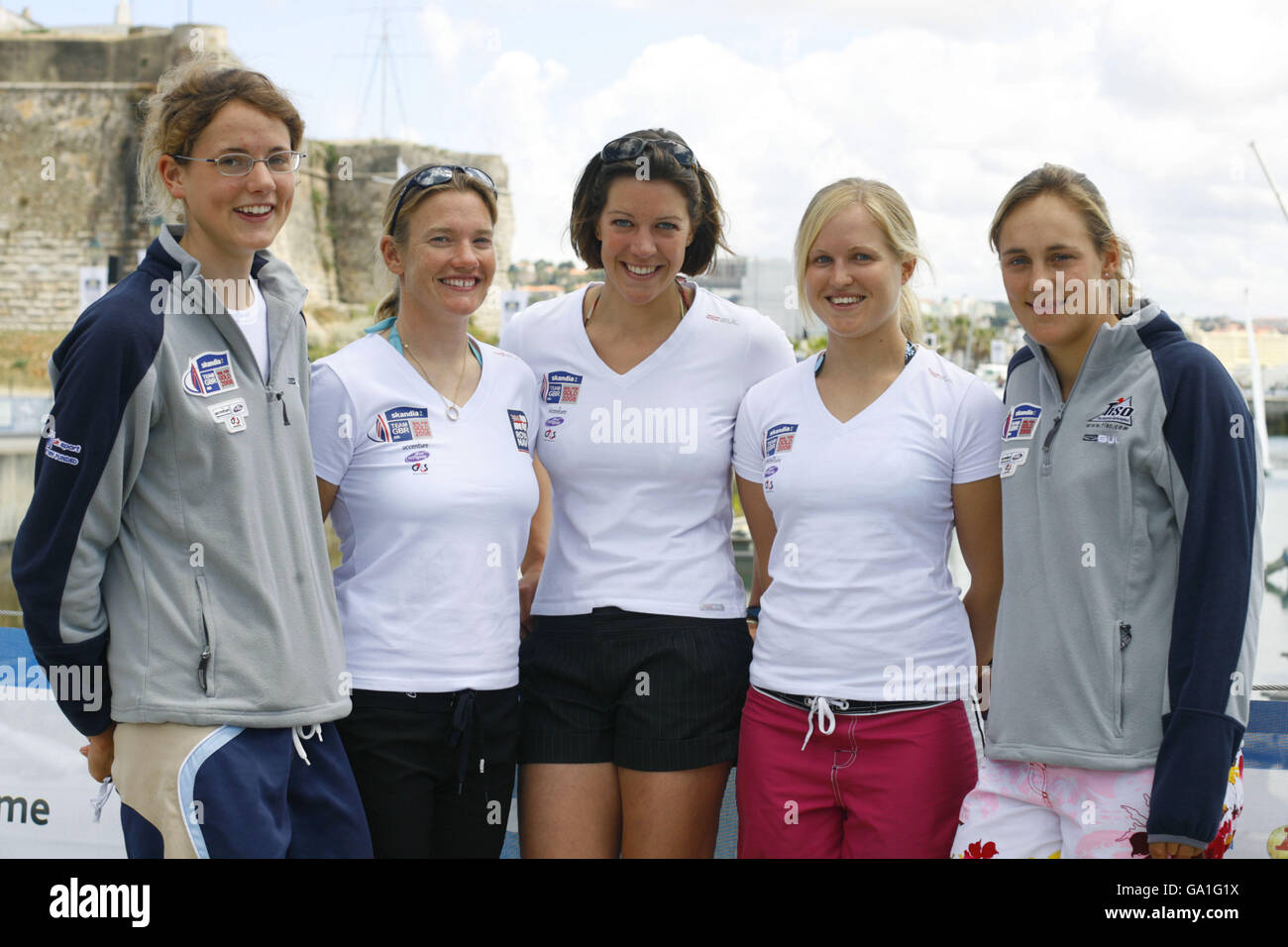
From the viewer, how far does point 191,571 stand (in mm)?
2785

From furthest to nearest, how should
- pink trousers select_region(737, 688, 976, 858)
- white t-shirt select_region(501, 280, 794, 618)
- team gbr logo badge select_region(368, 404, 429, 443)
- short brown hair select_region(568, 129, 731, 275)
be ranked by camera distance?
short brown hair select_region(568, 129, 731, 275)
white t-shirt select_region(501, 280, 794, 618)
team gbr logo badge select_region(368, 404, 429, 443)
pink trousers select_region(737, 688, 976, 858)

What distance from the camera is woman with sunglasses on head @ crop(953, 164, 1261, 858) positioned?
269 cm

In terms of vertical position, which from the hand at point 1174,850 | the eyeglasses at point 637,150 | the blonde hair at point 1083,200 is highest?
the eyeglasses at point 637,150

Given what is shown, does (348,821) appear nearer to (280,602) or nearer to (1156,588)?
(280,602)

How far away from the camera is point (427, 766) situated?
325 cm

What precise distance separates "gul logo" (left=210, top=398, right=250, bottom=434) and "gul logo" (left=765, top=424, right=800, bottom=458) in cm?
145

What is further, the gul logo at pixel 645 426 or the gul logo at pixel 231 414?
the gul logo at pixel 645 426

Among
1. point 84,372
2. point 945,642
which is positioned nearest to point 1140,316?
point 945,642

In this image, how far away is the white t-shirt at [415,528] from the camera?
128 inches

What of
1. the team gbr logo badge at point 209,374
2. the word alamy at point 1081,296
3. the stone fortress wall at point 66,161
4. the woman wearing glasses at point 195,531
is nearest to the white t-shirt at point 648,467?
the woman wearing glasses at point 195,531

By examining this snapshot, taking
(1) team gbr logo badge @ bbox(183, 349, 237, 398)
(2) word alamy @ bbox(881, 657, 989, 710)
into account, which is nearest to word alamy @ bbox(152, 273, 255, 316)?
(1) team gbr logo badge @ bbox(183, 349, 237, 398)

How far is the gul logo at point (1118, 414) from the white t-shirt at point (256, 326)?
81.5 inches

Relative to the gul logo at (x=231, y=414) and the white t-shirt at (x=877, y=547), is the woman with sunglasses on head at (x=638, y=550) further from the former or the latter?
the gul logo at (x=231, y=414)

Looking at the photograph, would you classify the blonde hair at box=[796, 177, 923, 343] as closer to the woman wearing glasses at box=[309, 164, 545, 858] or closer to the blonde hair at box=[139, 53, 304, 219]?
the woman wearing glasses at box=[309, 164, 545, 858]
